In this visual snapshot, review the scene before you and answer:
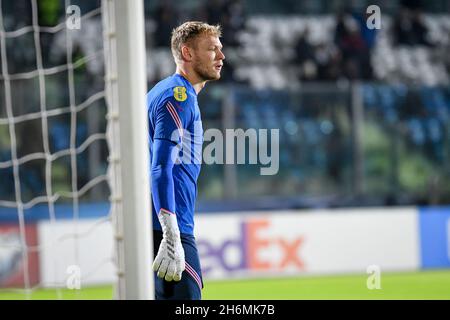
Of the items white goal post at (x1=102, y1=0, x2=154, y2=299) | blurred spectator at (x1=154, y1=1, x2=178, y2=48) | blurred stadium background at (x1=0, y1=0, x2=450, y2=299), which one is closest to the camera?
white goal post at (x1=102, y1=0, x2=154, y2=299)

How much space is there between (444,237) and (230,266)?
2.22 meters

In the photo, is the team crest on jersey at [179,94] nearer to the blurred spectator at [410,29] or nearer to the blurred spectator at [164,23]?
the blurred spectator at [164,23]

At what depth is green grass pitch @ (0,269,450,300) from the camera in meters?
7.17

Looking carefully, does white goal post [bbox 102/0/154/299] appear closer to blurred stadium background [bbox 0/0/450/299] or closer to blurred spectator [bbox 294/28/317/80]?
blurred stadium background [bbox 0/0/450/299]

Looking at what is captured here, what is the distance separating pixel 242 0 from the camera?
10836 millimetres

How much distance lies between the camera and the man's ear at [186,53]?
142 inches

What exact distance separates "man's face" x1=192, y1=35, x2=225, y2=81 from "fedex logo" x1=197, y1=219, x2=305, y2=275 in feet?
15.7

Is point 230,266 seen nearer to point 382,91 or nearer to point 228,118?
point 228,118

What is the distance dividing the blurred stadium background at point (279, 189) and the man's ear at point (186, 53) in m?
3.89

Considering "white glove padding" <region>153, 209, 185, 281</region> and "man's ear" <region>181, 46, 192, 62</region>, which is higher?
"man's ear" <region>181, 46, 192, 62</region>

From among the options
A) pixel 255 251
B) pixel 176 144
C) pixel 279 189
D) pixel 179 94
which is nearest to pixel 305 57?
pixel 279 189

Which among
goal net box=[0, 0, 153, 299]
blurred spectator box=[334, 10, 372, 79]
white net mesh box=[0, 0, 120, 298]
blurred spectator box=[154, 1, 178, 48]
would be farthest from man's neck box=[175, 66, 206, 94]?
blurred spectator box=[334, 10, 372, 79]

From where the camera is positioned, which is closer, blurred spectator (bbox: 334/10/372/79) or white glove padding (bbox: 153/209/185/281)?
white glove padding (bbox: 153/209/185/281)

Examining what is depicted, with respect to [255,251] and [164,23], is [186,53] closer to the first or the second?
[255,251]
